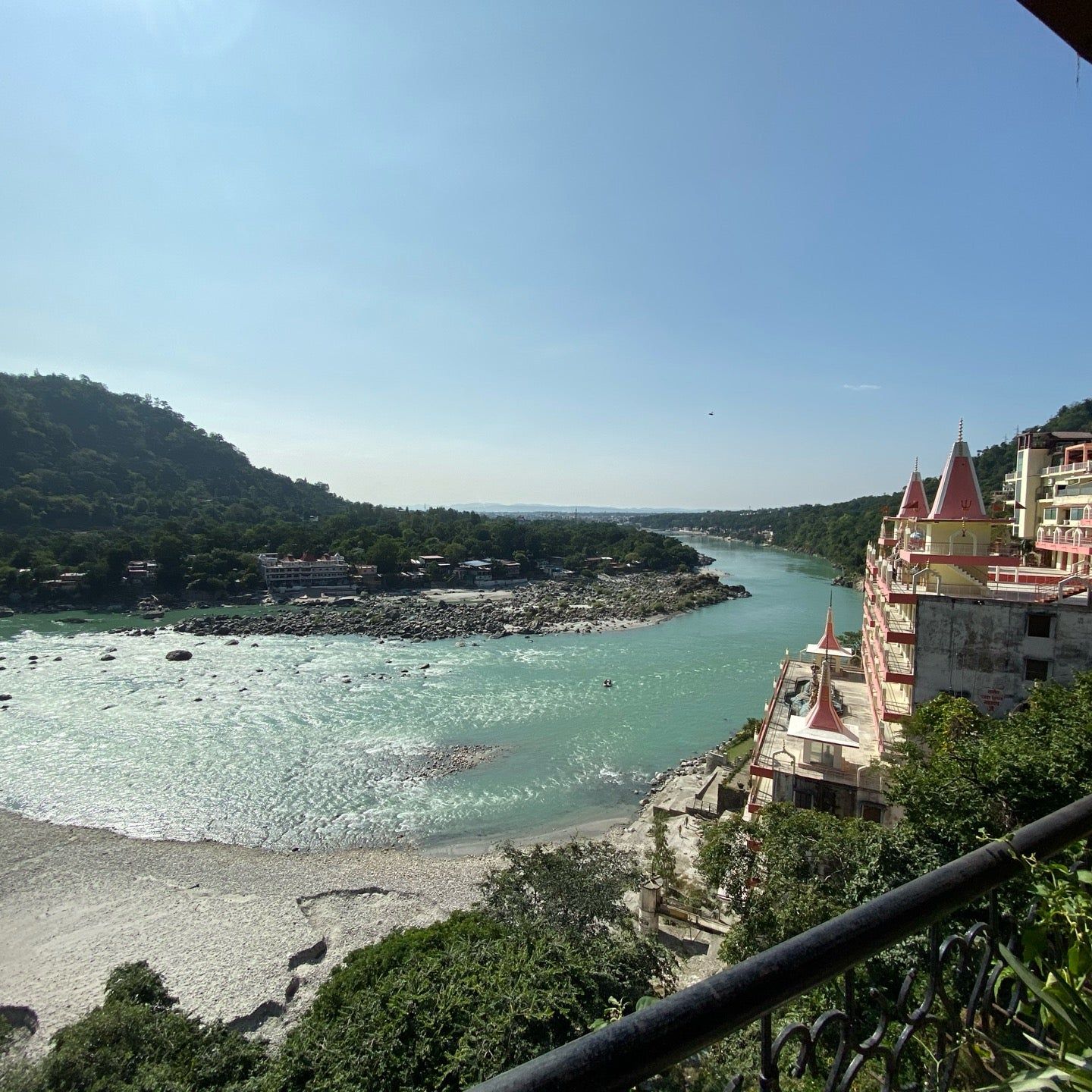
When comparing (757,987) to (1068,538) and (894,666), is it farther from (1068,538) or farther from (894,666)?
(1068,538)

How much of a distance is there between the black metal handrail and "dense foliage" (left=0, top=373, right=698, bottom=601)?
44649 millimetres

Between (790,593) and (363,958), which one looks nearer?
(363,958)

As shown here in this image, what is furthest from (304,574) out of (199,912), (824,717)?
(824,717)

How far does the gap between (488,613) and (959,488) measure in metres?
28.7

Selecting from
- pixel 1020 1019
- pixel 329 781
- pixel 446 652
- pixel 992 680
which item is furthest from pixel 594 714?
pixel 1020 1019

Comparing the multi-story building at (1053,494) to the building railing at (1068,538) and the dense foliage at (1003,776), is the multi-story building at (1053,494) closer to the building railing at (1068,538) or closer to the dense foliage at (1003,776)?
the building railing at (1068,538)

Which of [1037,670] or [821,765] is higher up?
[1037,670]

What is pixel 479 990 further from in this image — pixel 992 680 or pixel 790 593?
pixel 790 593

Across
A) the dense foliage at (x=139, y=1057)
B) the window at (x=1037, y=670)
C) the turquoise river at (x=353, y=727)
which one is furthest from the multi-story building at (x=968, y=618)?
the dense foliage at (x=139, y=1057)

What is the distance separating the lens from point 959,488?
934cm

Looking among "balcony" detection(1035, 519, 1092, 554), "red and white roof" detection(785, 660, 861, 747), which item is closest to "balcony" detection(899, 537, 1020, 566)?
"red and white roof" detection(785, 660, 861, 747)

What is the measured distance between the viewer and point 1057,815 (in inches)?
42.6

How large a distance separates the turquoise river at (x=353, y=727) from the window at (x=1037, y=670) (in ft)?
26.6

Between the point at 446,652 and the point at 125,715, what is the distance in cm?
1227
